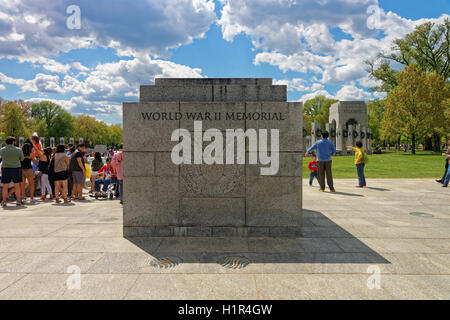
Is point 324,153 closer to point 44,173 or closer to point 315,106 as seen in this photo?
point 44,173

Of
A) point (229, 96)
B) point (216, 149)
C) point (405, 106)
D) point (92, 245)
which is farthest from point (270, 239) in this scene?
point (405, 106)

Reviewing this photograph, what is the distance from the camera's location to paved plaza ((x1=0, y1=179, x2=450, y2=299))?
316 centimetres

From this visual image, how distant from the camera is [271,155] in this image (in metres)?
5.08

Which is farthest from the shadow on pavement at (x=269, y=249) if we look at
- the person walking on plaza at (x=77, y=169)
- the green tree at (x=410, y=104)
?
the green tree at (x=410, y=104)

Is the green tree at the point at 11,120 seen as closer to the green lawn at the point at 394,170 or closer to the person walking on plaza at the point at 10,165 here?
the green lawn at the point at 394,170

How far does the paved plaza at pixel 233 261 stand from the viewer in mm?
3162

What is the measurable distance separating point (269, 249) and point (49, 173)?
27.2ft

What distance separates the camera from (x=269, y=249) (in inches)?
177

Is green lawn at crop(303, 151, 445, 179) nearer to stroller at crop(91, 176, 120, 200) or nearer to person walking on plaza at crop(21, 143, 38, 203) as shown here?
stroller at crop(91, 176, 120, 200)

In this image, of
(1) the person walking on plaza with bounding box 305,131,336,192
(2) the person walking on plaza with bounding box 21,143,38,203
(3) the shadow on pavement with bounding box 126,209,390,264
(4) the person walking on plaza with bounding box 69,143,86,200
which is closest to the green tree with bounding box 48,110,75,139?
(2) the person walking on plaza with bounding box 21,143,38,203

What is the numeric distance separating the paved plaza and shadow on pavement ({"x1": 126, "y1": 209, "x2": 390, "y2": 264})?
0.05ft

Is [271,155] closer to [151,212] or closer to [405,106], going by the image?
[151,212]

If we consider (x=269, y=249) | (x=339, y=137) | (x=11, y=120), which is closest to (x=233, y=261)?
(x=269, y=249)
